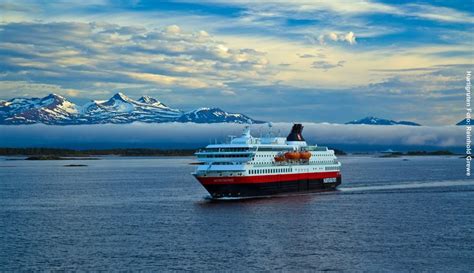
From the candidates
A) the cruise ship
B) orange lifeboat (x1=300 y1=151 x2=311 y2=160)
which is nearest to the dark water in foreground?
the cruise ship

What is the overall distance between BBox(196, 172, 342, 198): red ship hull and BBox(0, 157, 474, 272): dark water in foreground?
1865mm

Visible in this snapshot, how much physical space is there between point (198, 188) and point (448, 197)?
37904 mm

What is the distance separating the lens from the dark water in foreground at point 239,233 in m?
44.6

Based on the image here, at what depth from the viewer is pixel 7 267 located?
43.2 metres

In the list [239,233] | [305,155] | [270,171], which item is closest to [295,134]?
[305,155]

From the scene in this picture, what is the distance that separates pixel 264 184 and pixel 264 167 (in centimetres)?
210

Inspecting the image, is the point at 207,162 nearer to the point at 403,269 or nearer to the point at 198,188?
the point at 198,188

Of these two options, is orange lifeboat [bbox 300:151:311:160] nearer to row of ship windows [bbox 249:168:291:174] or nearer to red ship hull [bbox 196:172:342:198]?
red ship hull [bbox 196:172:342:198]

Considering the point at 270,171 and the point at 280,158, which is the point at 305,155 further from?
the point at 270,171

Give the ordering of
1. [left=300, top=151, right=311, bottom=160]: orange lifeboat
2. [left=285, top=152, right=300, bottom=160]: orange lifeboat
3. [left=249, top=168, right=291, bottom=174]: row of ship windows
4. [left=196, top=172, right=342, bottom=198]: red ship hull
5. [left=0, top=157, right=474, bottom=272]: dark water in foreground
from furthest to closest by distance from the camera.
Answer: [left=300, top=151, right=311, bottom=160]: orange lifeboat → [left=285, top=152, right=300, bottom=160]: orange lifeboat → [left=249, top=168, right=291, bottom=174]: row of ship windows → [left=196, top=172, right=342, bottom=198]: red ship hull → [left=0, top=157, right=474, bottom=272]: dark water in foreground

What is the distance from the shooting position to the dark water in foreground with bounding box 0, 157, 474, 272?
44.6 metres

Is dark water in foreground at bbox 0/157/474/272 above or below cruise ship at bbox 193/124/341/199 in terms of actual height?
below

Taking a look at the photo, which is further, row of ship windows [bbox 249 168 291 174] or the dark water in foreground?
row of ship windows [bbox 249 168 291 174]

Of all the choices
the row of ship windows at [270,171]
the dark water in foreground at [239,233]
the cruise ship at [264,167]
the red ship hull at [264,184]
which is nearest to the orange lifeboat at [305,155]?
the cruise ship at [264,167]
